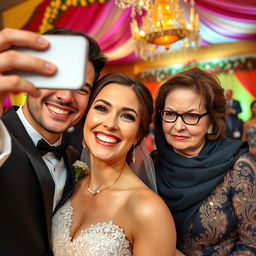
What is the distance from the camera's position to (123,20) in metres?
6.77

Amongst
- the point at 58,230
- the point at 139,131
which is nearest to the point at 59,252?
the point at 58,230

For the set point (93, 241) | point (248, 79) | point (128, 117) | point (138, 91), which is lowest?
point (248, 79)

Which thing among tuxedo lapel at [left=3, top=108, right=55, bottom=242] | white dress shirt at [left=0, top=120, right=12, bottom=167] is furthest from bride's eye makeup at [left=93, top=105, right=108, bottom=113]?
white dress shirt at [left=0, top=120, right=12, bottom=167]

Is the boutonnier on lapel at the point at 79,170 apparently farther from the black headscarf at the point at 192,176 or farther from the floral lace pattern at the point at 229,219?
the floral lace pattern at the point at 229,219

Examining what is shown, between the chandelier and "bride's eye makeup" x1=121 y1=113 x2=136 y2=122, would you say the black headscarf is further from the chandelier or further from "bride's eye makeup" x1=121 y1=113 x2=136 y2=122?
the chandelier

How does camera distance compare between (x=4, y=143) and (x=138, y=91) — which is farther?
(x=138, y=91)

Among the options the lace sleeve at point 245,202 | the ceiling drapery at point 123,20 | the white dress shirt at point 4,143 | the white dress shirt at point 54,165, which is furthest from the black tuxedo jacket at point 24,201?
the ceiling drapery at point 123,20

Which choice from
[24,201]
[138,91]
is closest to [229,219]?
[138,91]

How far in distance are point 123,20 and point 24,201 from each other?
605cm

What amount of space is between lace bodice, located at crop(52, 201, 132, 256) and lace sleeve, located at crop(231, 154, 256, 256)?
0.76m

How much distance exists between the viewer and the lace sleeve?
74.0 inches

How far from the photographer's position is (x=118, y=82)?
186 centimetres

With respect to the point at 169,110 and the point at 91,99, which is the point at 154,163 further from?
the point at 91,99

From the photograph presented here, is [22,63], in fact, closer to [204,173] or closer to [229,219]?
[204,173]
